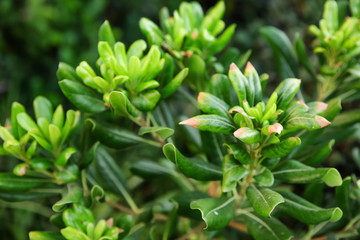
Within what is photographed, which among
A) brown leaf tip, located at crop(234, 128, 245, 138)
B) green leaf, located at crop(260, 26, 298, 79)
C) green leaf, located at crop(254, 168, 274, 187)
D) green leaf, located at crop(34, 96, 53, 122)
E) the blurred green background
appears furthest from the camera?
the blurred green background

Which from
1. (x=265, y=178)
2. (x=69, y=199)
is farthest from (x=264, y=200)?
(x=69, y=199)

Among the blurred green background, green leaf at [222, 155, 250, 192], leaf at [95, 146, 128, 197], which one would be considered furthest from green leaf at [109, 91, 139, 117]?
the blurred green background

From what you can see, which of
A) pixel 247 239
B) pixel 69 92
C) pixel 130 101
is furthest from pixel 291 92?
pixel 247 239

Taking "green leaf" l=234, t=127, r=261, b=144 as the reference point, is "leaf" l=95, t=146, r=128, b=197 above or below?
below

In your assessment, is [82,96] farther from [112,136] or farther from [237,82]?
[237,82]

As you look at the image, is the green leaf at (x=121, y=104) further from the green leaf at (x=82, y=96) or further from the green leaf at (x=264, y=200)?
the green leaf at (x=264, y=200)

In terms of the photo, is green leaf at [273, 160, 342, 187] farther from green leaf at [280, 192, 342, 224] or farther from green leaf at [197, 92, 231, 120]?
green leaf at [197, 92, 231, 120]

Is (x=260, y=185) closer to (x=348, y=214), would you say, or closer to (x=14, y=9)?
(x=348, y=214)

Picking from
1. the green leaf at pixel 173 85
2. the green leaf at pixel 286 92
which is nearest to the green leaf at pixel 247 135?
the green leaf at pixel 286 92
